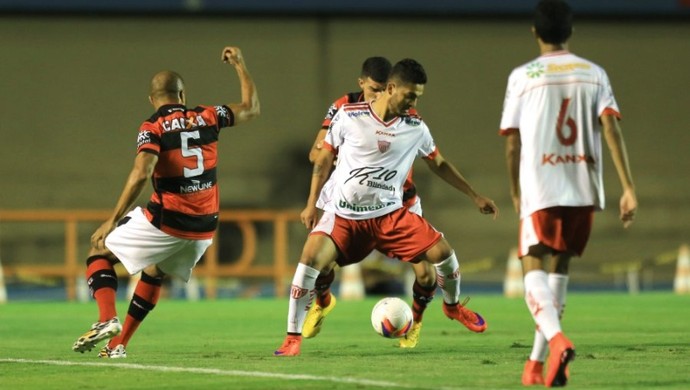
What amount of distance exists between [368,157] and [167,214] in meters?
1.57

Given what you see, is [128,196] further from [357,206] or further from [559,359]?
[559,359]

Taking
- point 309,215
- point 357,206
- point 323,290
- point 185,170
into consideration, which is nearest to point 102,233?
point 185,170

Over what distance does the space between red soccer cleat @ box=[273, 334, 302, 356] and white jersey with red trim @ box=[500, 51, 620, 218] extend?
117 inches

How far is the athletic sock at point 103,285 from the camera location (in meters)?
10.2

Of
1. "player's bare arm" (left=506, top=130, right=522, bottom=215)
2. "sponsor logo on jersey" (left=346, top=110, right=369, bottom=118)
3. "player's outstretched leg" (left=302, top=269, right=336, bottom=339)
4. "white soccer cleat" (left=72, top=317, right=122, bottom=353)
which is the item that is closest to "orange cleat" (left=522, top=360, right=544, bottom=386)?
"player's bare arm" (left=506, top=130, right=522, bottom=215)

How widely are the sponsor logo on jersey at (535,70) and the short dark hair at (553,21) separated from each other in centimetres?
16

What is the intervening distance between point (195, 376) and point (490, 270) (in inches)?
758

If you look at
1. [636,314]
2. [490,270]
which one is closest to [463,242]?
[490,270]

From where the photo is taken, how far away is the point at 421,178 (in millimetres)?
27875

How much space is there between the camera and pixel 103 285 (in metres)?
10.4

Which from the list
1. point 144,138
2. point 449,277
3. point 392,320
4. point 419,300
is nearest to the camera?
point 144,138

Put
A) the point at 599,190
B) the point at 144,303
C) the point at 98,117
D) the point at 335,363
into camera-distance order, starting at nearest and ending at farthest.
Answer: the point at 599,190, the point at 335,363, the point at 144,303, the point at 98,117

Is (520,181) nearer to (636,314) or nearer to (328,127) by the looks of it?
(328,127)

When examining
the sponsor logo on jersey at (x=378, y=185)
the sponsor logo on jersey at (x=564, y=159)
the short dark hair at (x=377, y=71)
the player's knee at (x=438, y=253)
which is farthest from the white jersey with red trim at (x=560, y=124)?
the short dark hair at (x=377, y=71)
